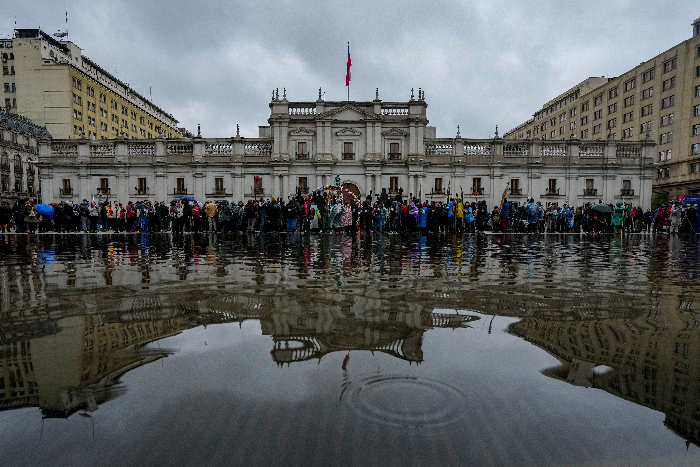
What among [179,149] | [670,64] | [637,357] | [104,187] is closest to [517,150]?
[179,149]

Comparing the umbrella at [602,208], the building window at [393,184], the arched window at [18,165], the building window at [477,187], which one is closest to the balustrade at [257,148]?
the building window at [393,184]

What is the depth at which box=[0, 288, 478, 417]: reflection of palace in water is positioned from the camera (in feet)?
6.75

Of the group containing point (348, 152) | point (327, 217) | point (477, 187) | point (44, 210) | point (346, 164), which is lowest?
point (327, 217)

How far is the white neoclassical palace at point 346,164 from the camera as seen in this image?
38.1 metres

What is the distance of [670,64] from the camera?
56.0 metres

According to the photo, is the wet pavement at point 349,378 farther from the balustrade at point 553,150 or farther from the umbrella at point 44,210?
the balustrade at point 553,150

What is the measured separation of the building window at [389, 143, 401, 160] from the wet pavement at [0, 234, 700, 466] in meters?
35.3

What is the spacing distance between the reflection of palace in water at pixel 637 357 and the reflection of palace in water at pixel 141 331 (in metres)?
0.75

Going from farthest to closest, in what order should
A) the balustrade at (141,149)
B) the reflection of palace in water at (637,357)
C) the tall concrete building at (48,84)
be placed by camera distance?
the tall concrete building at (48,84) < the balustrade at (141,149) < the reflection of palace in water at (637,357)

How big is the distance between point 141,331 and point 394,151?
3745 centimetres

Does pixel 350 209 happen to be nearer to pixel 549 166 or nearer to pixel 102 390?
pixel 102 390

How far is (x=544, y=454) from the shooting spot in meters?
1.48

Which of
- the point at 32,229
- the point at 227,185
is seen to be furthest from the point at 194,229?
the point at 227,185

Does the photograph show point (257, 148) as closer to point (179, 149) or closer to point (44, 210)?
point (179, 149)
